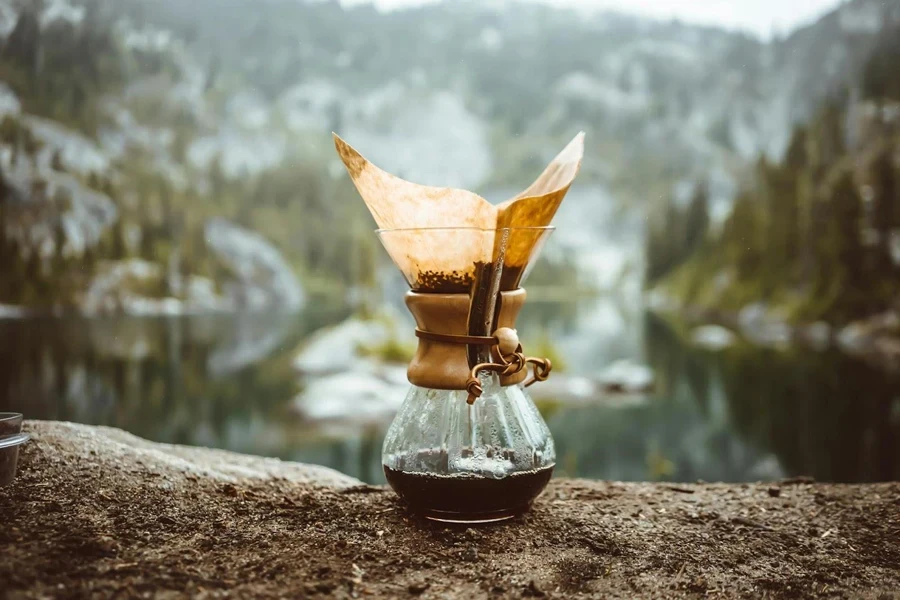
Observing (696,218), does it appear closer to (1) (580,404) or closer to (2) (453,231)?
(1) (580,404)

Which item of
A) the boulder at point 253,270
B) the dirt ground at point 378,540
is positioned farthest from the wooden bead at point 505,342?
the boulder at point 253,270

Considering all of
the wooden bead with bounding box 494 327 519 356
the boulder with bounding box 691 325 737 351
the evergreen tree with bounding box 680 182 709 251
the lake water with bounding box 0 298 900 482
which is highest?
the evergreen tree with bounding box 680 182 709 251

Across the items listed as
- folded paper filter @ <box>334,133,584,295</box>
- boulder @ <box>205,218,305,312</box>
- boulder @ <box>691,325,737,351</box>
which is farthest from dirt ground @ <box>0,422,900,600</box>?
boulder @ <box>691,325,737,351</box>

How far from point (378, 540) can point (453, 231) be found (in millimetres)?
473

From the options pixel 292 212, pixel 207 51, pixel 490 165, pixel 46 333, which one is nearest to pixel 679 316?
pixel 490 165

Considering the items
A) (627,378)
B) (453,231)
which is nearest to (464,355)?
(453,231)

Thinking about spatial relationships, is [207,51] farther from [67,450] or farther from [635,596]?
[635,596]

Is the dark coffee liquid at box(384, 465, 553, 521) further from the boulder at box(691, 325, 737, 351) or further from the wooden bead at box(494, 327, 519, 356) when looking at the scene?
the boulder at box(691, 325, 737, 351)

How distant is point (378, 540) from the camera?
1.14m

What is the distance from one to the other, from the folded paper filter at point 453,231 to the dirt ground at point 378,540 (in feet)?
1.29

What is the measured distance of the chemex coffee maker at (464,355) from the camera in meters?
1.15

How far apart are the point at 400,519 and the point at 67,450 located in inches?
25.0

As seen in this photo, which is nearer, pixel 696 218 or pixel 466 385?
pixel 466 385

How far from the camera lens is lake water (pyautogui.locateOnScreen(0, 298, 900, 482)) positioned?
321cm
